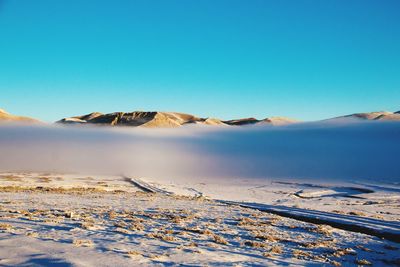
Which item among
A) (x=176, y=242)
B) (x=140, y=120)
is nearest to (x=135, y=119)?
(x=140, y=120)

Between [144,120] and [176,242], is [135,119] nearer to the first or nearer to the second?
[144,120]

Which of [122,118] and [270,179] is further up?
[122,118]

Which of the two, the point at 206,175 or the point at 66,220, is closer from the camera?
the point at 66,220

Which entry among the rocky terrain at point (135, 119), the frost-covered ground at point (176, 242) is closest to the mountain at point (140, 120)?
the rocky terrain at point (135, 119)

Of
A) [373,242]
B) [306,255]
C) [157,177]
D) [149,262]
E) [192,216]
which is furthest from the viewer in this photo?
[157,177]

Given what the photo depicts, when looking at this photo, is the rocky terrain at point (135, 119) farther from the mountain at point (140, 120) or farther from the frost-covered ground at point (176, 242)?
the frost-covered ground at point (176, 242)

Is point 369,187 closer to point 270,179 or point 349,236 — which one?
point 270,179

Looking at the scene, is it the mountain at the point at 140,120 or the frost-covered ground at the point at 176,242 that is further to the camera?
the mountain at the point at 140,120

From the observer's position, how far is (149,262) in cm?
682

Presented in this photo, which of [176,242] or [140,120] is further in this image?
[140,120]

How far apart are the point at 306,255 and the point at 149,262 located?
11.2 ft

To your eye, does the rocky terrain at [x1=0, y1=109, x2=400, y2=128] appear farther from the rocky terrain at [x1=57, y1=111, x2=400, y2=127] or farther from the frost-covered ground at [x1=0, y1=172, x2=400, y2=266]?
the frost-covered ground at [x1=0, y1=172, x2=400, y2=266]

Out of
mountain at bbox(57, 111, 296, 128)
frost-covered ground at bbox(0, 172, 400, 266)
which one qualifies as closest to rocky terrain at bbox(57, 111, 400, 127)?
mountain at bbox(57, 111, 296, 128)

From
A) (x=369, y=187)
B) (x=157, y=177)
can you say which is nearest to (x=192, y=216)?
(x=369, y=187)
